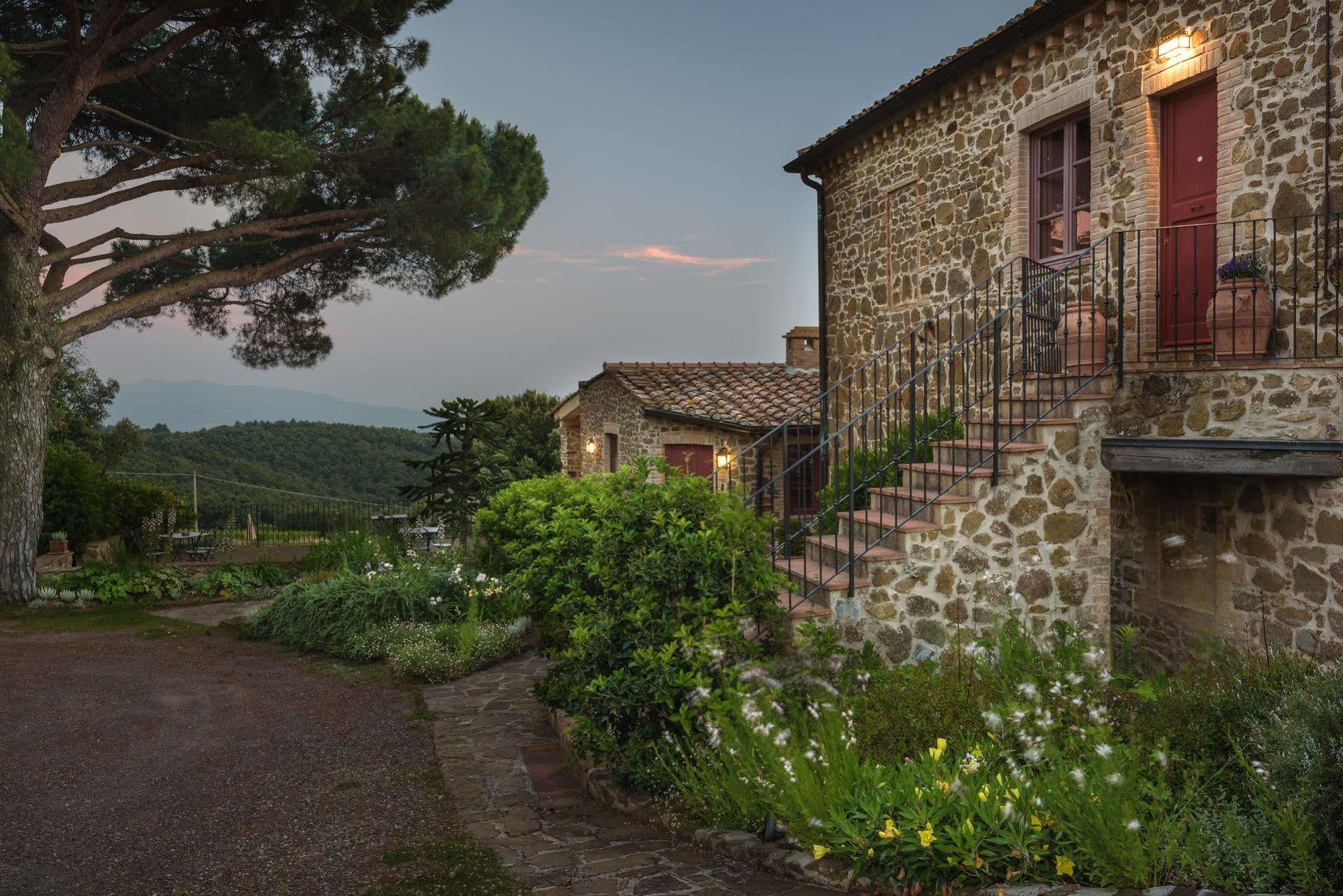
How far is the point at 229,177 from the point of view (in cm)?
1337

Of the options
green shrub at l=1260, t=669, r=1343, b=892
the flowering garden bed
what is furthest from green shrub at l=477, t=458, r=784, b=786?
green shrub at l=1260, t=669, r=1343, b=892

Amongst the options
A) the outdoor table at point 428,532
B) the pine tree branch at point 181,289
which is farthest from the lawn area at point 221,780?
the pine tree branch at point 181,289

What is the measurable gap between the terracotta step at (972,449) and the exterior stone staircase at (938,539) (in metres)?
0.01

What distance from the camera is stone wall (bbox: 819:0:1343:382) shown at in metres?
6.17

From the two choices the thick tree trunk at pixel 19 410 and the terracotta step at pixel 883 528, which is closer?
the terracotta step at pixel 883 528

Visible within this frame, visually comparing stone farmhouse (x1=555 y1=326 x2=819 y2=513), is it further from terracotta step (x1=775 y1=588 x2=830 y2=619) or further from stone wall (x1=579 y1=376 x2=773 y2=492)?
terracotta step (x1=775 y1=588 x2=830 y2=619)

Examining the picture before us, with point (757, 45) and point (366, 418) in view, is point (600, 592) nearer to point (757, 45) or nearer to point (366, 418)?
point (757, 45)

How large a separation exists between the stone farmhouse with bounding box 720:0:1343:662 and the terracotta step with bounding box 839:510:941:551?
0.02 metres

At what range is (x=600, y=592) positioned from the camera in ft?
17.9

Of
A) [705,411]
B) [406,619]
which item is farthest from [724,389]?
[406,619]

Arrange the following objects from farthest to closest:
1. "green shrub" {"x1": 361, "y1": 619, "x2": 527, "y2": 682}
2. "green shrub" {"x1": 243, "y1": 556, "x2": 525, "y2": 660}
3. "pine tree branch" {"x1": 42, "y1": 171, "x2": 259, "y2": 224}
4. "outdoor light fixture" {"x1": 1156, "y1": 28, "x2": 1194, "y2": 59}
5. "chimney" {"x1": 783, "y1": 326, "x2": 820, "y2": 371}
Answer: "chimney" {"x1": 783, "y1": 326, "x2": 820, "y2": 371}, "pine tree branch" {"x1": 42, "y1": 171, "x2": 259, "y2": 224}, "green shrub" {"x1": 243, "y1": 556, "x2": 525, "y2": 660}, "green shrub" {"x1": 361, "y1": 619, "x2": 527, "y2": 682}, "outdoor light fixture" {"x1": 1156, "y1": 28, "x2": 1194, "y2": 59}

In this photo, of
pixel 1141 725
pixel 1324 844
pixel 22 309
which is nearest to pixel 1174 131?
pixel 1141 725

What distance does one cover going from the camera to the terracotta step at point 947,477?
6285 mm

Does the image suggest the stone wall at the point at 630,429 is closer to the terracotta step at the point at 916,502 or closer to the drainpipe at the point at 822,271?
the drainpipe at the point at 822,271
